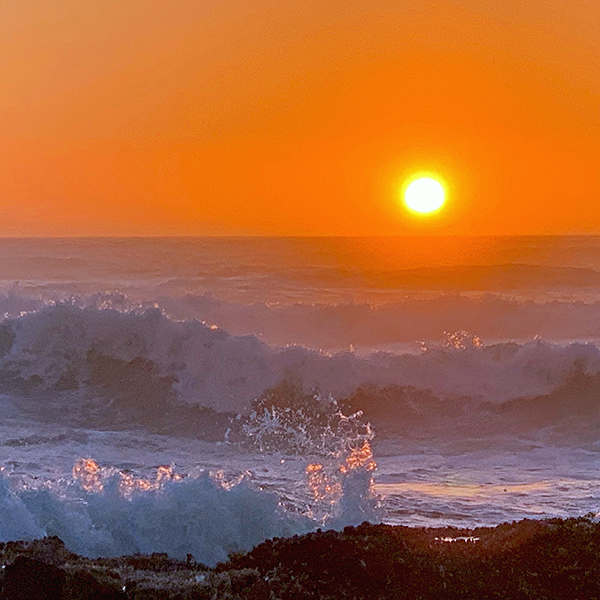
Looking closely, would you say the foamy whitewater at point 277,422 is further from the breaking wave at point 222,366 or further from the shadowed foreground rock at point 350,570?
the shadowed foreground rock at point 350,570

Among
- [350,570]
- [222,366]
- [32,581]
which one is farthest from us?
[222,366]

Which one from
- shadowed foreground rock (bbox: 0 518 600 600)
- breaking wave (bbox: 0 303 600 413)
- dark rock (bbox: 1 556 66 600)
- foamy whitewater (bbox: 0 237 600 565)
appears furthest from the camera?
breaking wave (bbox: 0 303 600 413)

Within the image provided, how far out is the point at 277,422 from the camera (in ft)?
45.4

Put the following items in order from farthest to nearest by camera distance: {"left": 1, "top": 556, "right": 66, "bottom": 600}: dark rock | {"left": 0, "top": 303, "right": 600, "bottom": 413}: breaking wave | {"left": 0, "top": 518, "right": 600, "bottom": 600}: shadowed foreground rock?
{"left": 0, "top": 303, "right": 600, "bottom": 413}: breaking wave < {"left": 0, "top": 518, "right": 600, "bottom": 600}: shadowed foreground rock < {"left": 1, "top": 556, "right": 66, "bottom": 600}: dark rock

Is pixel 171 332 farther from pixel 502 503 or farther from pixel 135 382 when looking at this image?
pixel 502 503

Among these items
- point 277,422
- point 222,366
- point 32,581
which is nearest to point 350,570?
point 32,581

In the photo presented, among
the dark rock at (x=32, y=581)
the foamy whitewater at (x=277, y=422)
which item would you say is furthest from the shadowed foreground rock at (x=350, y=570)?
the foamy whitewater at (x=277, y=422)

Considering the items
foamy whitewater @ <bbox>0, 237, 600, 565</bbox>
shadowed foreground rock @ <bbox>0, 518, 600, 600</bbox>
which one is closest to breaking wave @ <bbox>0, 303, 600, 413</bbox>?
foamy whitewater @ <bbox>0, 237, 600, 565</bbox>

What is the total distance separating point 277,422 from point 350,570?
8886mm

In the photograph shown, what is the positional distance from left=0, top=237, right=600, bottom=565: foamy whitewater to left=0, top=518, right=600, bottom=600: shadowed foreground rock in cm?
115

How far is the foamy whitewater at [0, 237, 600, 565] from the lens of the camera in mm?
6824

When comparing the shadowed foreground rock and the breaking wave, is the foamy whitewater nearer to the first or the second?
the breaking wave

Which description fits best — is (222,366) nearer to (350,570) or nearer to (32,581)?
(350,570)

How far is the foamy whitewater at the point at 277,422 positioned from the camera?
22.4 feet
